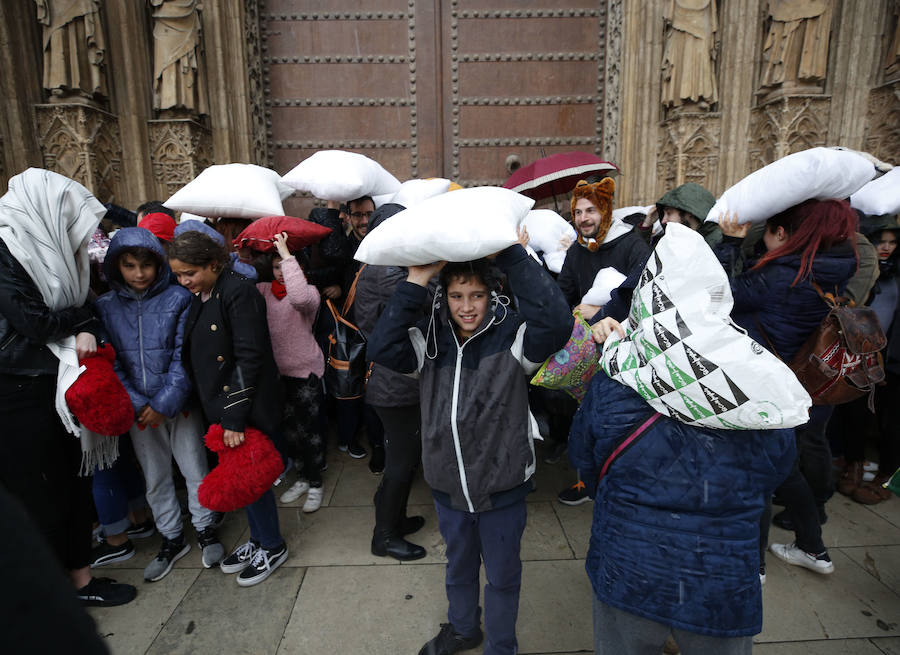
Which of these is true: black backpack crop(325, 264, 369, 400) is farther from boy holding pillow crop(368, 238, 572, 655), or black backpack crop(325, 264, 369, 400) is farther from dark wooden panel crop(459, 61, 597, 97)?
dark wooden panel crop(459, 61, 597, 97)

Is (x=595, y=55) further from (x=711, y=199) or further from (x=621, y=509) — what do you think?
(x=621, y=509)

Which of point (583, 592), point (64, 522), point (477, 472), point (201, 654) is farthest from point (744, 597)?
point (64, 522)

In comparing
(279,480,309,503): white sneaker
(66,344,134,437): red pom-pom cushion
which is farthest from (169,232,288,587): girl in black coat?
(279,480,309,503): white sneaker

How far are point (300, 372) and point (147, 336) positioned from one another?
0.89 meters

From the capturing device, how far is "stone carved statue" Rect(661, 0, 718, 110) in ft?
15.6

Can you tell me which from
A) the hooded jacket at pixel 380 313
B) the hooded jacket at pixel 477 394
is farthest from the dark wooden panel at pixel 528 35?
the hooded jacket at pixel 477 394

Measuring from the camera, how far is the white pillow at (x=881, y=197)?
122 inches

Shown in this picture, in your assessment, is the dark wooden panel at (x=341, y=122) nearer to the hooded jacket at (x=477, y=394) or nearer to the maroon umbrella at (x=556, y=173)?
the maroon umbrella at (x=556, y=173)

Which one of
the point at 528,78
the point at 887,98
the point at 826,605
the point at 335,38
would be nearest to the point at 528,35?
the point at 528,78

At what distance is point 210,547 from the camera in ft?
8.76

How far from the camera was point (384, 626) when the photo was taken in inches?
87.3

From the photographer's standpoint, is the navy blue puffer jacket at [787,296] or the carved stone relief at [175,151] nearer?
the navy blue puffer jacket at [787,296]

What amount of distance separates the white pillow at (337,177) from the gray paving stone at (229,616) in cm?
223

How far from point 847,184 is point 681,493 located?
1.62 metres
